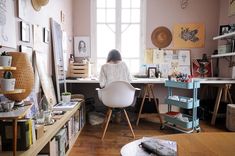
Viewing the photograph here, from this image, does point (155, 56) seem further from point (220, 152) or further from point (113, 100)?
point (220, 152)

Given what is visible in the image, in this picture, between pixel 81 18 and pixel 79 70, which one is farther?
pixel 81 18

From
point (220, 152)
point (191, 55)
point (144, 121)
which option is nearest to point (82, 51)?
point (144, 121)

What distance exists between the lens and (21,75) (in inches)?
51.1

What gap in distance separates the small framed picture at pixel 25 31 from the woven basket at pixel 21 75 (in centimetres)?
43

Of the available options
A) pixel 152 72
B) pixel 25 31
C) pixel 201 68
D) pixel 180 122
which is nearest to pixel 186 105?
pixel 180 122

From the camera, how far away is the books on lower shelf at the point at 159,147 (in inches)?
27.6

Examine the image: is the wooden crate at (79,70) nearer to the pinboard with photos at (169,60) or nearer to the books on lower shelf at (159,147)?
the pinboard with photos at (169,60)

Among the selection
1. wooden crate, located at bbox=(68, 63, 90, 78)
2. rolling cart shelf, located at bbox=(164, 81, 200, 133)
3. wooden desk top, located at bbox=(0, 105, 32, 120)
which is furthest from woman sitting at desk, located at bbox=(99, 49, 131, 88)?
wooden desk top, located at bbox=(0, 105, 32, 120)

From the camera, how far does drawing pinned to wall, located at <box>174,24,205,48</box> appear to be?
12.0ft

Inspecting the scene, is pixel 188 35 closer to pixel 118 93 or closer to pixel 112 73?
pixel 112 73

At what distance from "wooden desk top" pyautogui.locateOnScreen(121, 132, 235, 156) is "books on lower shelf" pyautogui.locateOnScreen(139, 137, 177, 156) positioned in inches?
1.0

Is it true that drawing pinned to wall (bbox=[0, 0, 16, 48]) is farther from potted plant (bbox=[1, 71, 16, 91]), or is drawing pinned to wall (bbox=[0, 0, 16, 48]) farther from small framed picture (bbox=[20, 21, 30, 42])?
potted plant (bbox=[1, 71, 16, 91])

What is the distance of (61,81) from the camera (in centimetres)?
270

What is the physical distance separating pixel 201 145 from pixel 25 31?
1.66m
